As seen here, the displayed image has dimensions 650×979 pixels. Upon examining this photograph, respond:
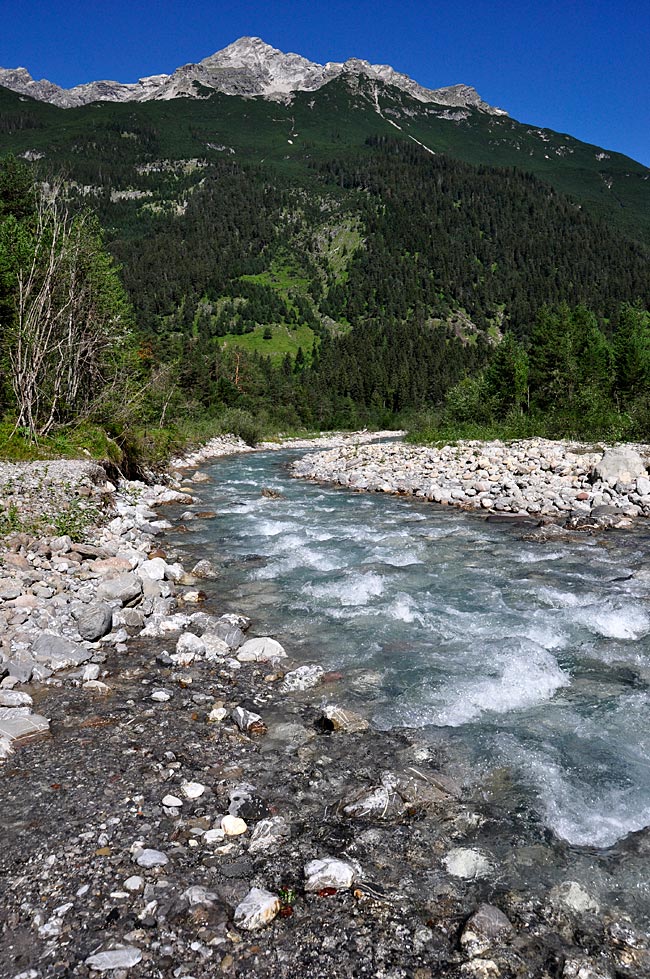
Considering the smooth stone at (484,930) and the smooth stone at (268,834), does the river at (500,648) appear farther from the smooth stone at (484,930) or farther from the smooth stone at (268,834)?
the smooth stone at (268,834)

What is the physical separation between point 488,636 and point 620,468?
13587mm

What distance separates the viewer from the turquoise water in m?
4.82

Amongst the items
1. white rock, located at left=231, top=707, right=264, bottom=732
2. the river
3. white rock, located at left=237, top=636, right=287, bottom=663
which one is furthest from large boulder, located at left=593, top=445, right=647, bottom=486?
white rock, located at left=231, top=707, right=264, bottom=732

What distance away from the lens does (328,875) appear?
3.47m

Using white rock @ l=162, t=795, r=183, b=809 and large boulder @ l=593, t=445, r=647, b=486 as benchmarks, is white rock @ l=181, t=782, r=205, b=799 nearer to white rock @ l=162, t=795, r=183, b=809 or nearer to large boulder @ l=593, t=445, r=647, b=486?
white rock @ l=162, t=795, r=183, b=809

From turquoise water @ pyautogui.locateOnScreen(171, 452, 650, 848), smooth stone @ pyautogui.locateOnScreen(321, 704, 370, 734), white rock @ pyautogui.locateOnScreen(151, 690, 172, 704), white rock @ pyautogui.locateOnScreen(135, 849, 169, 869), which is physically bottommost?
turquoise water @ pyautogui.locateOnScreen(171, 452, 650, 848)

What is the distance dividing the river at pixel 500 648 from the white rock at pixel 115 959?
2.57m

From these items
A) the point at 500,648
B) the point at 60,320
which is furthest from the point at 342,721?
the point at 60,320

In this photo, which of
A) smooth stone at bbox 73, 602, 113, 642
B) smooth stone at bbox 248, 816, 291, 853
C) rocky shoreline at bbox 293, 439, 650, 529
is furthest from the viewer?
rocky shoreline at bbox 293, 439, 650, 529

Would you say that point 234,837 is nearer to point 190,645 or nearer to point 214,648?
point 214,648

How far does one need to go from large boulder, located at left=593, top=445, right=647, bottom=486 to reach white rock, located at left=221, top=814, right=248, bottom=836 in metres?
17.5

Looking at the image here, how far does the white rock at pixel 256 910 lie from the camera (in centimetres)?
312

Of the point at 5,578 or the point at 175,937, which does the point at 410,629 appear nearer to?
the point at 175,937

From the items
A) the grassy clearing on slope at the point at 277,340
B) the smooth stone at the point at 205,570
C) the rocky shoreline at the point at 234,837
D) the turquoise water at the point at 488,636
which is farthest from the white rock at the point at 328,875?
the grassy clearing on slope at the point at 277,340
